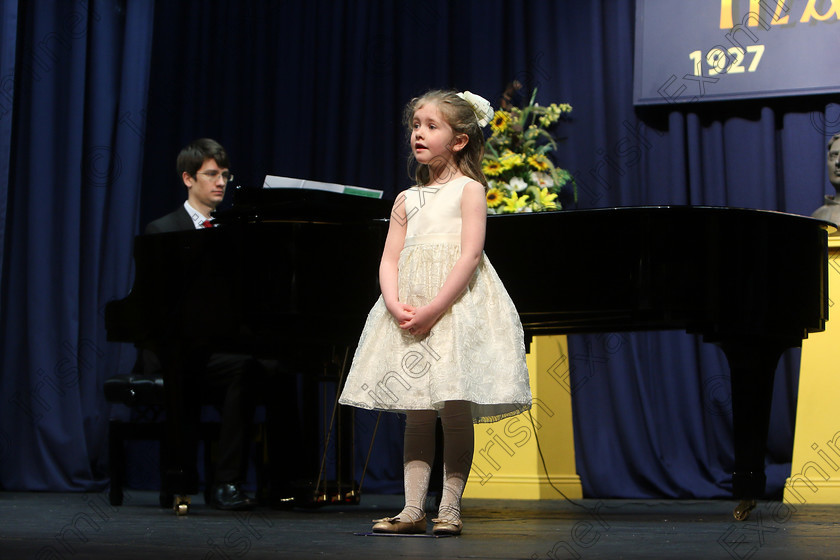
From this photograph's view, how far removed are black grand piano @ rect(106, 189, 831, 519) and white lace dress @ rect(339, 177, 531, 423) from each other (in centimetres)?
66

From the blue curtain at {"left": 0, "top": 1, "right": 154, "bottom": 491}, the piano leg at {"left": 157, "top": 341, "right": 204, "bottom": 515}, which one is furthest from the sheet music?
the blue curtain at {"left": 0, "top": 1, "right": 154, "bottom": 491}

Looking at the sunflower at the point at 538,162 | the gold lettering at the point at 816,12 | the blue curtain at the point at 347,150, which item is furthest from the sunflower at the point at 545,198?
the gold lettering at the point at 816,12

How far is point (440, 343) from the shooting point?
2.45 m

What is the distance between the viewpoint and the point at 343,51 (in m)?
5.46

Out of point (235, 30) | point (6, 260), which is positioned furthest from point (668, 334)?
point (6, 260)

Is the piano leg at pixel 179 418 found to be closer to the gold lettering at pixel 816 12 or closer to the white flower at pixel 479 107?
the white flower at pixel 479 107

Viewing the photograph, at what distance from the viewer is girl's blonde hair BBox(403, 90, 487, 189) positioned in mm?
2609

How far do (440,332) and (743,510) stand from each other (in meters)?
1.41

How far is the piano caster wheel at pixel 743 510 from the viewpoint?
3246mm

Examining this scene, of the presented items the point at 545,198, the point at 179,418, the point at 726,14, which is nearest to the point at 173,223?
the point at 179,418

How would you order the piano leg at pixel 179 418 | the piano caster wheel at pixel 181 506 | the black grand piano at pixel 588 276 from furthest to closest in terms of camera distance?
1. the piano leg at pixel 179 418
2. the piano caster wheel at pixel 181 506
3. the black grand piano at pixel 588 276

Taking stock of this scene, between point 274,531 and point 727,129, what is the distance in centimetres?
311

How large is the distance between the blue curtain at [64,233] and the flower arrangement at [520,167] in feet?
6.32

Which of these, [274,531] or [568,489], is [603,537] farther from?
[568,489]
